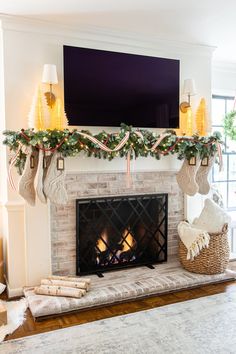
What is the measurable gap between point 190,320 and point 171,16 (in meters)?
2.64

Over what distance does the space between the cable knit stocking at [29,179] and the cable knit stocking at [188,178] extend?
5.02ft

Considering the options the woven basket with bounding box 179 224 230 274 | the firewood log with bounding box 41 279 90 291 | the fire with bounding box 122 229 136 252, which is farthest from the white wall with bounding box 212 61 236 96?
the firewood log with bounding box 41 279 90 291

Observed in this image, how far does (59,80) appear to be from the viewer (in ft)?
10.8

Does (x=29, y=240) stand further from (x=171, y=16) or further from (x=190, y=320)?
(x=171, y=16)

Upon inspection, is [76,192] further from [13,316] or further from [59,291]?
[13,316]

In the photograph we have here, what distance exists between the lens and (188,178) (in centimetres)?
355

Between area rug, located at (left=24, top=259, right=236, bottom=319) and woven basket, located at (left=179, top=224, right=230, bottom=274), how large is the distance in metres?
0.06

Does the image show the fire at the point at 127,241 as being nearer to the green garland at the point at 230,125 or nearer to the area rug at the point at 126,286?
the area rug at the point at 126,286

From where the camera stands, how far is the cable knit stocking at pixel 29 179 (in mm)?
2930

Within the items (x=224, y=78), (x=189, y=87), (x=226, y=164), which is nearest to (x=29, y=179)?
(x=189, y=87)

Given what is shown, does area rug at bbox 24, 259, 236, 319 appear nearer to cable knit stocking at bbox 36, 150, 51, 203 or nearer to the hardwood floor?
the hardwood floor

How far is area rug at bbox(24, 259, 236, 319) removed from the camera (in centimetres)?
283

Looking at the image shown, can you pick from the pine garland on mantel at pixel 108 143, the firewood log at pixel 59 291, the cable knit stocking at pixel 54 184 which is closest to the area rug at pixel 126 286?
the firewood log at pixel 59 291

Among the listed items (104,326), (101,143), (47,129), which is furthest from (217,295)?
(47,129)
